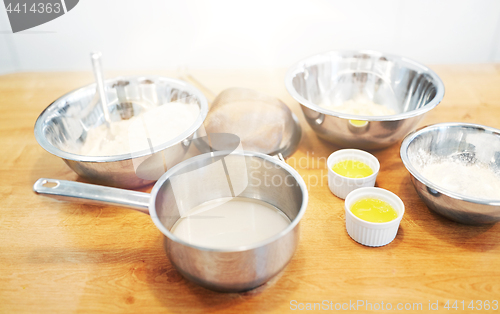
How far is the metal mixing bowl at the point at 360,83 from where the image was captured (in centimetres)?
88

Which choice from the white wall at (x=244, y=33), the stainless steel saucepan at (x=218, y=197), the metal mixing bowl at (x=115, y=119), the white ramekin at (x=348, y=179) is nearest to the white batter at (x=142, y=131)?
the metal mixing bowl at (x=115, y=119)

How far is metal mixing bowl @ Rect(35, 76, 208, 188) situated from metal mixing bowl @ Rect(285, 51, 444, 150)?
281 millimetres

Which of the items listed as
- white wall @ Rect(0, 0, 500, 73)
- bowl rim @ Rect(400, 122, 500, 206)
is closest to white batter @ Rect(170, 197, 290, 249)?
bowl rim @ Rect(400, 122, 500, 206)

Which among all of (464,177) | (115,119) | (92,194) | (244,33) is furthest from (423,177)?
(244,33)

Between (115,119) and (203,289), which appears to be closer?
(203,289)

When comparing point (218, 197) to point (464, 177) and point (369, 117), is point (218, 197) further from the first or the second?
point (464, 177)

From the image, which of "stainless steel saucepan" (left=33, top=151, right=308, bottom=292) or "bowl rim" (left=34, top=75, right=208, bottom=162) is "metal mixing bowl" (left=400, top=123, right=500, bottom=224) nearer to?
"stainless steel saucepan" (left=33, top=151, right=308, bottom=292)

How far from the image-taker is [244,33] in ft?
4.52

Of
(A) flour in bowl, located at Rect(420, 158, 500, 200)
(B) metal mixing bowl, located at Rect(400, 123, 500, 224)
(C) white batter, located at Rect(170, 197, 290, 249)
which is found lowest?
(C) white batter, located at Rect(170, 197, 290, 249)

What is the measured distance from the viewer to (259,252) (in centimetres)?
53

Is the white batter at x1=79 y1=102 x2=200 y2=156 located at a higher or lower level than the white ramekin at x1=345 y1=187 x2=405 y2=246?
higher

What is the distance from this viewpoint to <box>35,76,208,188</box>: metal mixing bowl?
0.73m

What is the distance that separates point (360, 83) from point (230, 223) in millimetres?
595

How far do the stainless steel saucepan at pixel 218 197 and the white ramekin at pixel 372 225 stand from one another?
103mm
